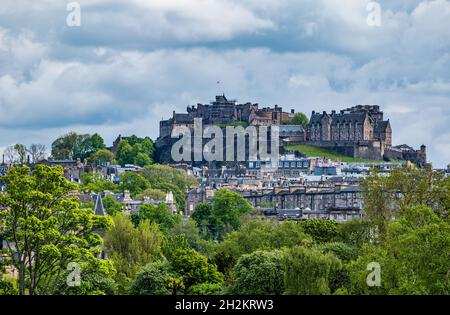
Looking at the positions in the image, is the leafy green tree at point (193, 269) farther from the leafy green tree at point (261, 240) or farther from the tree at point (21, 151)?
the tree at point (21, 151)

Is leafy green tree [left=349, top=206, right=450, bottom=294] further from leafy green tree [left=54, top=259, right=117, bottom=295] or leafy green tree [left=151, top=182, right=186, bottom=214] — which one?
leafy green tree [left=151, top=182, right=186, bottom=214]

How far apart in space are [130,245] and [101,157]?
121 m

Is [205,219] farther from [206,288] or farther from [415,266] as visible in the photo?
[415,266]

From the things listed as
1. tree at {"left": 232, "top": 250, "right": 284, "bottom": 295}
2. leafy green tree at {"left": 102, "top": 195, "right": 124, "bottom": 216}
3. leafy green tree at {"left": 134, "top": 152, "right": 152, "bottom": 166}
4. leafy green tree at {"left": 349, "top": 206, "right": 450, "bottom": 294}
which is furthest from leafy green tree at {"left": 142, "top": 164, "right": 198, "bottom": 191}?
leafy green tree at {"left": 349, "top": 206, "right": 450, "bottom": 294}

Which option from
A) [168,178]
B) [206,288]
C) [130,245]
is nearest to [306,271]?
[206,288]

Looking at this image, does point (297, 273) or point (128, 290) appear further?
point (128, 290)

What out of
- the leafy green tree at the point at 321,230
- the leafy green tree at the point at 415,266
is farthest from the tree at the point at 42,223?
the leafy green tree at the point at 321,230

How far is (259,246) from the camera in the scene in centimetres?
7088

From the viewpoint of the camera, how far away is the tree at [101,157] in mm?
193500

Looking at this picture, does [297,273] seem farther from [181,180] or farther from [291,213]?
[181,180]

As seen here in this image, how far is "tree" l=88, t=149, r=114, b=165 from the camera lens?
635 ft
